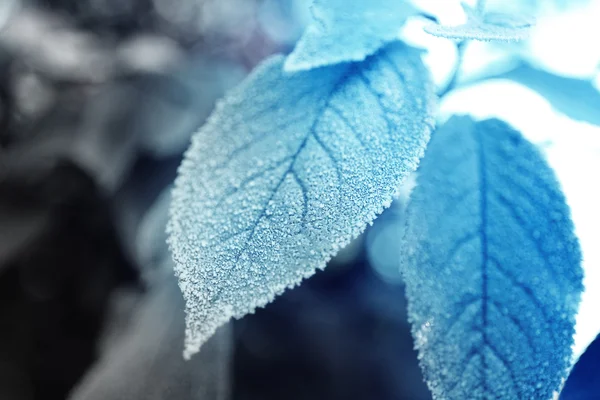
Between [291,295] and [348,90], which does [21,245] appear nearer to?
[291,295]

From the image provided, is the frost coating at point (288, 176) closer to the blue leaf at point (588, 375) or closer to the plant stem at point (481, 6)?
the plant stem at point (481, 6)

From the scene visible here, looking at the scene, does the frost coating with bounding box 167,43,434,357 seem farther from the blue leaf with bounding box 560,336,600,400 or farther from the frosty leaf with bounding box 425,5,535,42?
the blue leaf with bounding box 560,336,600,400

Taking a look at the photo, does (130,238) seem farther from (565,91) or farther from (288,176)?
(565,91)

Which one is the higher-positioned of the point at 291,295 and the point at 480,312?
the point at 480,312

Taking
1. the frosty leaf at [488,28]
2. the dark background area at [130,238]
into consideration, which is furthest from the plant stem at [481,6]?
the dark background area at [130,238]

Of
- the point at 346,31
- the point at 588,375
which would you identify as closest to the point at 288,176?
the point at 346,31

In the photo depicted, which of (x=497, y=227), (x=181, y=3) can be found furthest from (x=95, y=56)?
(x=497, y=227)
